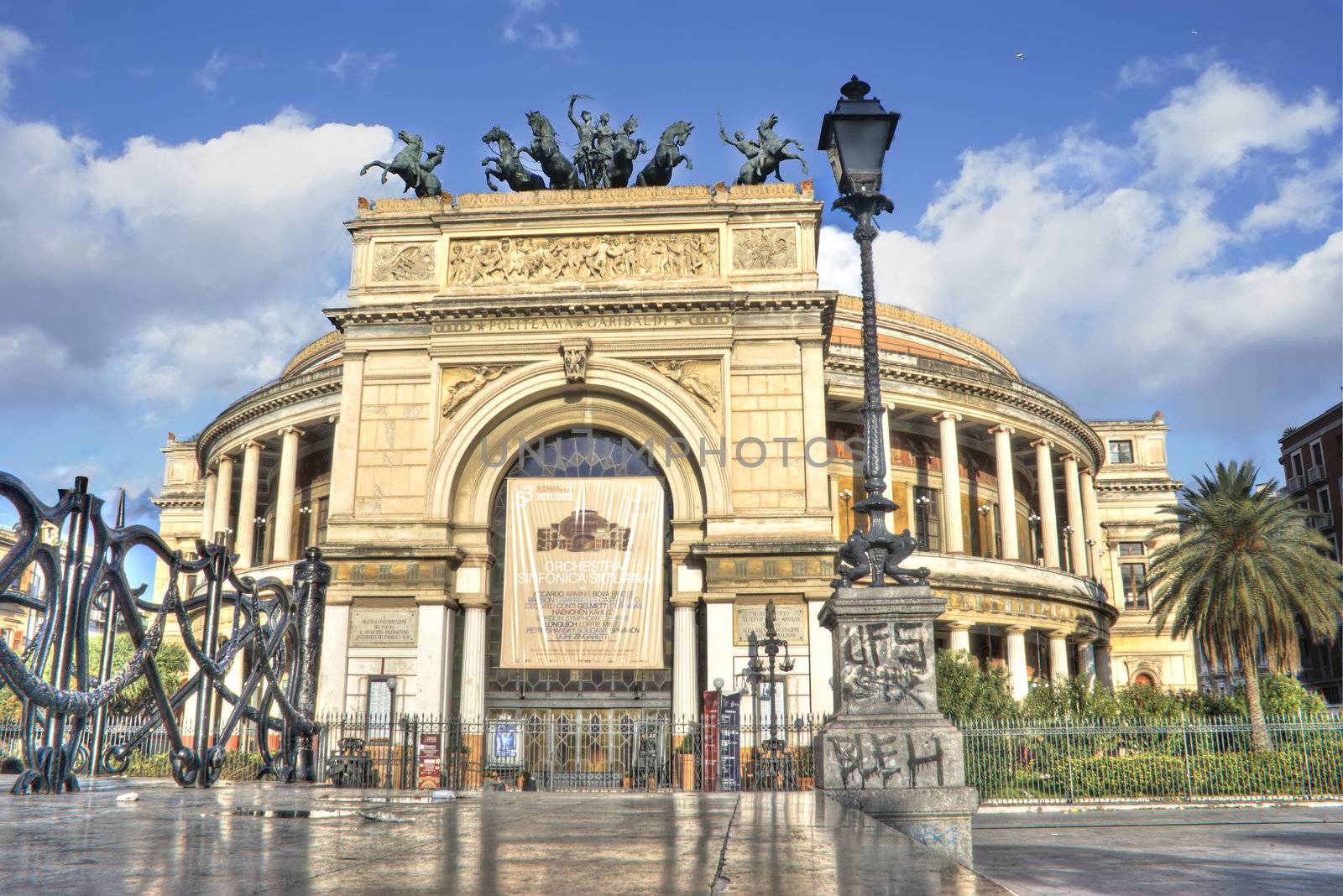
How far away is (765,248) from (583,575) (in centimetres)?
1006

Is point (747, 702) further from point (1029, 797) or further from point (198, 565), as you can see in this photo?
point (198, 565)

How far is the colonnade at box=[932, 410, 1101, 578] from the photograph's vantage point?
1503 inches

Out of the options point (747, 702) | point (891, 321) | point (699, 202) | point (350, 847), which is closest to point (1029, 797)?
point (747, 702)

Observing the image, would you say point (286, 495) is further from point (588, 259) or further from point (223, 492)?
point (588, 259)

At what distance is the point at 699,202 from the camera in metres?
30.5

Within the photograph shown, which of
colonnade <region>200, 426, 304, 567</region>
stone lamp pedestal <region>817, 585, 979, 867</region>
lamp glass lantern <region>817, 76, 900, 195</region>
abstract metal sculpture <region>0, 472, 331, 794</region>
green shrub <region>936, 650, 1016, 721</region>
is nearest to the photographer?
stone lamp pedestal <region>817, 585, 979, 867</region>

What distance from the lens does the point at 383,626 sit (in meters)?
28.1

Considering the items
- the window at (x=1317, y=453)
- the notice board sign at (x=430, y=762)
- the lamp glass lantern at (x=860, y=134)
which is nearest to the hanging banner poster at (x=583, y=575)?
the notice board sign at (x=430, y=762)

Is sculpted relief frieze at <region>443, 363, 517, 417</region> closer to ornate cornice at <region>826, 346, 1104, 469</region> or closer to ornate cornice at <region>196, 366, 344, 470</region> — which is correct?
ornate cornice at <region>196, 366, 344, 470</region>

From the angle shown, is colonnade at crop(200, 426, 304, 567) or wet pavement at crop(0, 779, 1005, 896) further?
colonnade at crop(200, 426, 304, 567)

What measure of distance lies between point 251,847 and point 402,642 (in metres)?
23.3

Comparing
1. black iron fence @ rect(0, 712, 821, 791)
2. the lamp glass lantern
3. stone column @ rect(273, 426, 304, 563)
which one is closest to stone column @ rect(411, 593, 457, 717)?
black iron fence @ rect(0, 712, 821, 791)

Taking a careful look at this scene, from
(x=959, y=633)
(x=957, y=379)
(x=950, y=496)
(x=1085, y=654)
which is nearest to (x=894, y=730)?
(x=959, y=633)

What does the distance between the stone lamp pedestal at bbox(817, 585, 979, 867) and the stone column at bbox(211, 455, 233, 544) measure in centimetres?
3759
